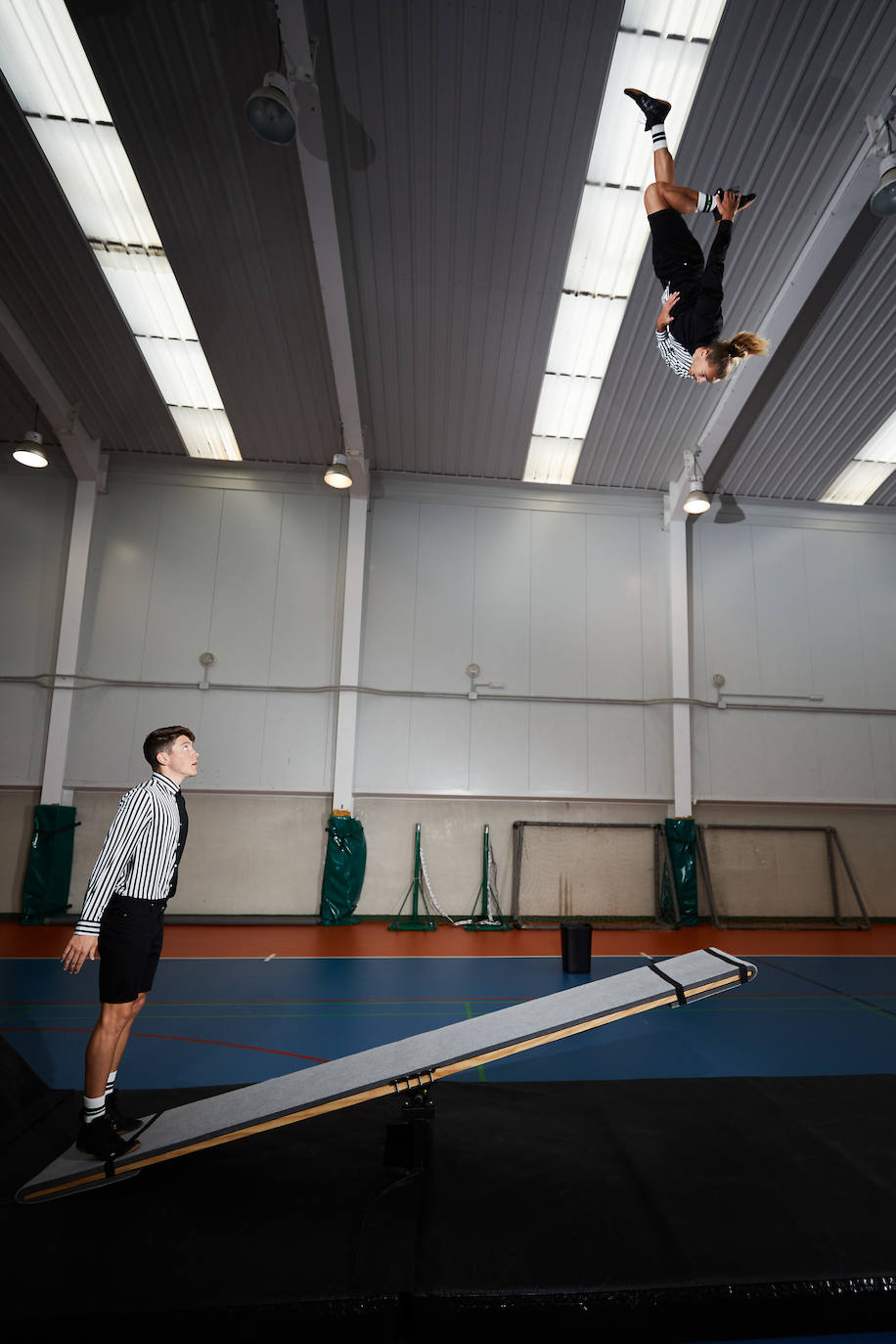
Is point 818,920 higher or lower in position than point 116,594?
lower

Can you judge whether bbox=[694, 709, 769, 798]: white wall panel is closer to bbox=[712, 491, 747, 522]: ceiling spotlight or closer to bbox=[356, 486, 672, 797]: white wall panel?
bbox=[356, 486, 672, 797]: white wall panel

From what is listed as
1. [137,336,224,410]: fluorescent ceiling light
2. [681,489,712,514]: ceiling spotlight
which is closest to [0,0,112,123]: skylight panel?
[137,336,224,410]: fluorescent ceiling light

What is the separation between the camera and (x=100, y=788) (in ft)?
36.5

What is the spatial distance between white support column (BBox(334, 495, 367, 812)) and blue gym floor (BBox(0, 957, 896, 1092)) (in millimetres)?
3389

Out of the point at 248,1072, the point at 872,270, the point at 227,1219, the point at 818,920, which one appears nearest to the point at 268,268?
A: the point at 872,270

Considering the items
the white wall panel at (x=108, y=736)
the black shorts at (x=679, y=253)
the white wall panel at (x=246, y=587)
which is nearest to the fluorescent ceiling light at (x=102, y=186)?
the white wall panel at (x=246, y=587)

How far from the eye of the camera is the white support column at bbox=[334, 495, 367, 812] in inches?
446

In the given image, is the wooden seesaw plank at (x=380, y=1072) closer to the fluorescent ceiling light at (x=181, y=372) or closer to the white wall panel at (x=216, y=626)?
the white wall panel at (x=216, y=626)

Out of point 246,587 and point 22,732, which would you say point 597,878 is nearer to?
point 246,587

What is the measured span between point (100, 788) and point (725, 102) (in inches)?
478

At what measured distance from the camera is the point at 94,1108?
328 centimetres

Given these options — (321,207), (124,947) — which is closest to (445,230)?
(321,207)

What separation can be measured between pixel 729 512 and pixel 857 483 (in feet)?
7.35

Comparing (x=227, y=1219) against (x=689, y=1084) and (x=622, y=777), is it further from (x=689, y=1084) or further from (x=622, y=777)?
(x=622, y=777)
